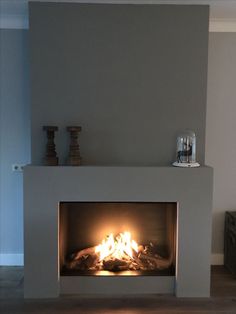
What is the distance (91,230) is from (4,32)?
2011mm

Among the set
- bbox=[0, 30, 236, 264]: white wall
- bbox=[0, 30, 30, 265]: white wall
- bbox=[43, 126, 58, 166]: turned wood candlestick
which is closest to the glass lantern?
bbox=[0, 30, 236, 264]: white wall

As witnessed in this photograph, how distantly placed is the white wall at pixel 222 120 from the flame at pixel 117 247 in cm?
97

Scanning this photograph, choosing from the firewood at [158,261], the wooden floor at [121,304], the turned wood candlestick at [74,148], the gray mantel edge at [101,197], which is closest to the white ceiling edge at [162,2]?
the turned wood candlestick at [74,148]

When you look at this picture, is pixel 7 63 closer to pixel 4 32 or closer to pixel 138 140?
pixel 4 32

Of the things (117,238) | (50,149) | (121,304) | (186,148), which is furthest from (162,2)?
(121,304)

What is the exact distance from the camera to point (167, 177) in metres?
2.69

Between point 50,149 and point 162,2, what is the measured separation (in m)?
1.50

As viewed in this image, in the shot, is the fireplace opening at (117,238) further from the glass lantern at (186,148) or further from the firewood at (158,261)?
the glass lantern at (186,148)

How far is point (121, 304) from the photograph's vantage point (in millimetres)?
2596

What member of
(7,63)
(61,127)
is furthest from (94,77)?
(7,63)

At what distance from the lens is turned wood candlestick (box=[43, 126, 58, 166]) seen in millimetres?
2746

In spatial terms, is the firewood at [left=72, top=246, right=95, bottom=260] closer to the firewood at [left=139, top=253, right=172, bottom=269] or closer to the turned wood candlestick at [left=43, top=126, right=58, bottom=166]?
the firewood at [left=139, top=253, right=172, bottom=269]

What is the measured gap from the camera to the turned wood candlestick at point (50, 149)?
2.75 meters

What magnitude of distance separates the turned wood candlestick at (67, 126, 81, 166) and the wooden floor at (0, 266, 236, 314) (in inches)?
42.4
